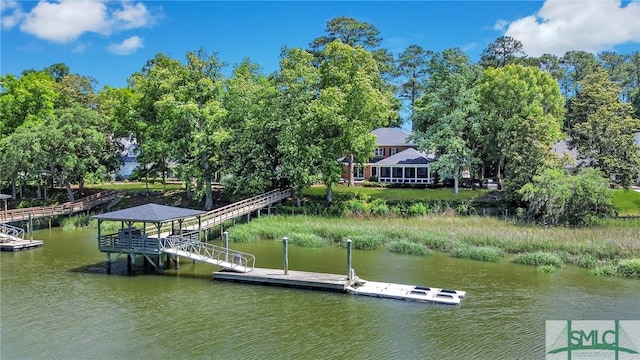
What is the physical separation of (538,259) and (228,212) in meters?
18.7

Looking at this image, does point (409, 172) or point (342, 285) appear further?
point (409, 172)

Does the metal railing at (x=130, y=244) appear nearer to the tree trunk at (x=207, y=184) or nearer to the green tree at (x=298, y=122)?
the green tree at (x=298, y=122)

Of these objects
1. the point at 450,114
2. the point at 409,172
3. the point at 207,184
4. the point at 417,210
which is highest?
the point at 450,114

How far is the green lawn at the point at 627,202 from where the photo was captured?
34.7 metres

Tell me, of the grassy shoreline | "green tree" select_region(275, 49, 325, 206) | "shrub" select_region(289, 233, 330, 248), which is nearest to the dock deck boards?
"shrub" select_region(289, 233, 330, 248)

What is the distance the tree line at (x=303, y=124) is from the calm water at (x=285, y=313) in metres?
15.0

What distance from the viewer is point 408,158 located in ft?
165

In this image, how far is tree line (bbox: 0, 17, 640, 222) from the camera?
36.9 metres

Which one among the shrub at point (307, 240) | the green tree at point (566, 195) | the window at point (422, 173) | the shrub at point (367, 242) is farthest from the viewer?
the window at point (422, 173)

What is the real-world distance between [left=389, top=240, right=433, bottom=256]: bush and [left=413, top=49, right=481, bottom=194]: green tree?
1543 cm

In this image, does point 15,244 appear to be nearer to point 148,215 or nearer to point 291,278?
point 148,215

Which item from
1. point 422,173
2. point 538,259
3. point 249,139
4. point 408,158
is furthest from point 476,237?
point 408,158

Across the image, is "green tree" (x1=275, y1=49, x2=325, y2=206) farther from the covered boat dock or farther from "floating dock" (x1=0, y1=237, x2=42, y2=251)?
"floating dock" (x1=0, y1=237, x2=42, y2=251)

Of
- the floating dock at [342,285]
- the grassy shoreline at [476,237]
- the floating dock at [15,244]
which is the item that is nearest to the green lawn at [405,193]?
the grassy shoreline at [476,237]
